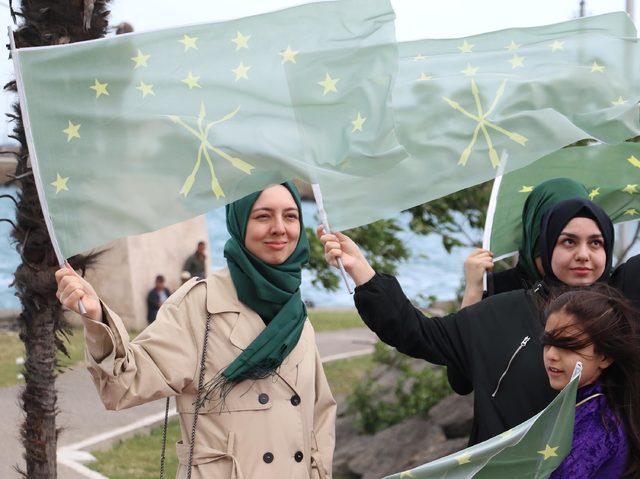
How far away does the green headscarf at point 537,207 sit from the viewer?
4.19 meters

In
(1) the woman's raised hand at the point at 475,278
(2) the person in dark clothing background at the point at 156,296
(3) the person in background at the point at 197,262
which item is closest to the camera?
(1) the woman's raised hand at the point at 475,278

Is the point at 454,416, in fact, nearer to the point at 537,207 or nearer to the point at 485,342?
the point at 537,207

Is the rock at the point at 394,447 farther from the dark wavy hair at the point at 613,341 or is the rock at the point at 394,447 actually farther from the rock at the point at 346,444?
the dark wavy hair at the point at 613,341

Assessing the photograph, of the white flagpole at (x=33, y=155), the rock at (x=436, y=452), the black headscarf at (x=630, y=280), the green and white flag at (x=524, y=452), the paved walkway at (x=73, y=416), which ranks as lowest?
the rock at (x=436, y=452)

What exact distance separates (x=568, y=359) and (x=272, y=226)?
1.14 meters

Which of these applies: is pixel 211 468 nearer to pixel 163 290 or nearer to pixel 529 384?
pixel 529 384

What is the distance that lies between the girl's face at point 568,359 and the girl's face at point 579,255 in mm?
481

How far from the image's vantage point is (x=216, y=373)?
3705 mm

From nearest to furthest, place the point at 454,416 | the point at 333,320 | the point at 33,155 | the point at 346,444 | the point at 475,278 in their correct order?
1. the point at 33,155
2. the point at 475,278
3. the point at 454,416
4. the point at 346,444
5. the point at 333,320

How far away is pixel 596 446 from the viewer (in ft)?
10.6

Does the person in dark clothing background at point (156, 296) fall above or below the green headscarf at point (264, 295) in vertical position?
above

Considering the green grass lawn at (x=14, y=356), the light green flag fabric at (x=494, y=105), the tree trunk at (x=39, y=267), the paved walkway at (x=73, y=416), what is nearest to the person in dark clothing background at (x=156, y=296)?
the green grass lawn at (x=14, y=356)

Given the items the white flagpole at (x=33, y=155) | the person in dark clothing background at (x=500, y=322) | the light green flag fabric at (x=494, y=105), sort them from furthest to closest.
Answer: the light green flag fabric at (x=494, y=105), the person in dark clothing background at (x=500, y=322), the white flagpole at (x=33, y=155)

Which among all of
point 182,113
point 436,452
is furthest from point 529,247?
point 436,452
